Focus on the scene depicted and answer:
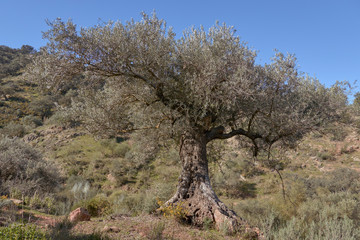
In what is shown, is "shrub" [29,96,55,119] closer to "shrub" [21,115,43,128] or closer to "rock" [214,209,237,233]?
"shrub" [21,115,43,128]

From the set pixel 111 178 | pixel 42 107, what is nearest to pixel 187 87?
pixel 111 178

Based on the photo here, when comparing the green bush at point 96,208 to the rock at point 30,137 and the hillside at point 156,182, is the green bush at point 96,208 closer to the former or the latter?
the hillside at point 156,182

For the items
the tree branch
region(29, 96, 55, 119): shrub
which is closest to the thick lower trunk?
the tree branch

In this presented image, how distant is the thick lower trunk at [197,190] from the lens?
22.7 feet

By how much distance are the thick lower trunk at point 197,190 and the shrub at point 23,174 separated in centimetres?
780

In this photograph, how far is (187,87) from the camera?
25.2 ft

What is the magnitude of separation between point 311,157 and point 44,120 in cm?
4323

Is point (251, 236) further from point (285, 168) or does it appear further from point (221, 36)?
point (285, 168)

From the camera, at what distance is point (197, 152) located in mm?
8062

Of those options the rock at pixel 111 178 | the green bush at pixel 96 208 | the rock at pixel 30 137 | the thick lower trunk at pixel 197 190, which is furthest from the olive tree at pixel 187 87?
the rock at pixel 30 137

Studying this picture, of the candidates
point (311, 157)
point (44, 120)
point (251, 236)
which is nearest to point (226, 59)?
point (251, 236)

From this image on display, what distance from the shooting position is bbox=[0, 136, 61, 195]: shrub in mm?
10448

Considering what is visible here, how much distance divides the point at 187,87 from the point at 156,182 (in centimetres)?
1564

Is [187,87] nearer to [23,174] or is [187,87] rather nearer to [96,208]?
[96,208]
